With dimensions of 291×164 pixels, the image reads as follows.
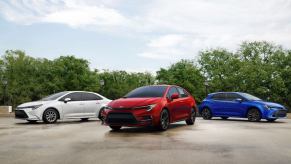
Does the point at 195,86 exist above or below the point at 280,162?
above

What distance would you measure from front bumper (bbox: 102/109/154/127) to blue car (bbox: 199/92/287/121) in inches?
338

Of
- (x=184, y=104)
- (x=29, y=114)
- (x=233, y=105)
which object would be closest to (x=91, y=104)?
(x=29, y=114)

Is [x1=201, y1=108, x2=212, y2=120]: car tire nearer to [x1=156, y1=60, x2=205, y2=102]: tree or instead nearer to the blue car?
the blue car

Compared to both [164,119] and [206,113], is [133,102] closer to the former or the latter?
[164,119]

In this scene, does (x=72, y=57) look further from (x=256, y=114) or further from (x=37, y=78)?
(x=256, y=114)

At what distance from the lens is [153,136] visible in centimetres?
1177

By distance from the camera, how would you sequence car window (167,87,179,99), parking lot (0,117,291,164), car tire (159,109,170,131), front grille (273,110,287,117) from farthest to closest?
front grille (273,110,287,117) → car window (167,87,179,99) → car tire (159,109,170,131) → parking lot (0,117,291,164)

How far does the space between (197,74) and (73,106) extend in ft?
207

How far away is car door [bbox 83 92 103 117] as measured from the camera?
19297 mm

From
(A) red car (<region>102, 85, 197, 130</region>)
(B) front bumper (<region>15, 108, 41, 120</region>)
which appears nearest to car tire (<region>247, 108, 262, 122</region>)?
(A) red car (<region>102, 85, 197, 130</region>)

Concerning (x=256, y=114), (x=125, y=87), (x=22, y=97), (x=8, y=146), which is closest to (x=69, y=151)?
(x=8, y=146)

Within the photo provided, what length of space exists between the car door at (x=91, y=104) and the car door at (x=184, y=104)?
17.0 ft

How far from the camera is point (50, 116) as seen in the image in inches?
720

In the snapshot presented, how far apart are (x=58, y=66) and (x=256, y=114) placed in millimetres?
60842
